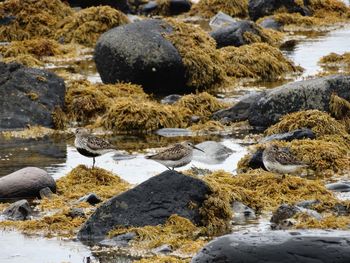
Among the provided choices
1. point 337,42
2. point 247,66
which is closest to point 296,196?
point 247,66

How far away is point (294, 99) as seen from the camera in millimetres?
15797

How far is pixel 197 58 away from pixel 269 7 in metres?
10.5

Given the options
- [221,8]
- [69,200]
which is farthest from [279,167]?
[221,8]

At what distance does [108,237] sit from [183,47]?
1016 centimetres

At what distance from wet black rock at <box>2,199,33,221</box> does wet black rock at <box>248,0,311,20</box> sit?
19366 millimetres

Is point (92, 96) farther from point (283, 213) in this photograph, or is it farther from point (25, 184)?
point (283, 213)

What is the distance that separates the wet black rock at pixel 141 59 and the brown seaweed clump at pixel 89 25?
246 inches

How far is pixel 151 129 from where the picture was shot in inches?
627

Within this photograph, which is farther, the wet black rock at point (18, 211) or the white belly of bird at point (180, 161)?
the white belly of bird at point (180, 161)

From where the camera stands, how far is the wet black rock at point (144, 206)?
9773mm

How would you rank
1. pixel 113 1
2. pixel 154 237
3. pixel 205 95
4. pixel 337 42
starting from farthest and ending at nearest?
1. pixel 113 1
2. pixel 337 42
3. pixel 205 95
4. pixel 154 237

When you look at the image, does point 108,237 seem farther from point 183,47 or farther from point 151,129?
point 183,47

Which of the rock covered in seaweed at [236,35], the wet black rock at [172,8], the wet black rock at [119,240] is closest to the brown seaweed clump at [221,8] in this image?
the wet black rock at [172,8]

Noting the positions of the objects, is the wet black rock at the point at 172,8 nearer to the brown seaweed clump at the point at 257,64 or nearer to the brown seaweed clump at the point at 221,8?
the brown seaweed clump at the point at 221,8
